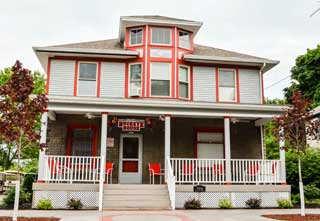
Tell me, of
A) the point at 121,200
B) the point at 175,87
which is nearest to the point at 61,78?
the point at 175,87

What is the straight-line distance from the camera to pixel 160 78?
14.6m

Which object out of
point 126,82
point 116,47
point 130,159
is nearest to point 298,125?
point 130,159

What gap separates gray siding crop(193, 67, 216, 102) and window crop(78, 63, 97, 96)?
4.35 m

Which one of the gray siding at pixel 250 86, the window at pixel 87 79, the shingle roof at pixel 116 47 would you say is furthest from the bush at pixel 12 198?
the gray siding at pixel 250 86

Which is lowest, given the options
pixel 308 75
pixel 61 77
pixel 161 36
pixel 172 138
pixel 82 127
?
pixel 172 138

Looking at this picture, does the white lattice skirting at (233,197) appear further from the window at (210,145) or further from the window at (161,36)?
the window at (161,36)

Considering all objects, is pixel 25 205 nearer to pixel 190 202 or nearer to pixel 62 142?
pixel 62 142

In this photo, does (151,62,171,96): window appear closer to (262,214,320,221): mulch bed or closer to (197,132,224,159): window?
(197,132,224,159): window

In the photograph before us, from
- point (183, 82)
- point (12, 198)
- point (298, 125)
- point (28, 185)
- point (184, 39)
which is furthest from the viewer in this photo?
point (184, 39)

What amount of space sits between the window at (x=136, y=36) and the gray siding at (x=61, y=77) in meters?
2.83

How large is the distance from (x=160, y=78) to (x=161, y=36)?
79.3 inches

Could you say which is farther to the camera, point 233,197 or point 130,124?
point 130,124

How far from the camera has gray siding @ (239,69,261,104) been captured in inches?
597

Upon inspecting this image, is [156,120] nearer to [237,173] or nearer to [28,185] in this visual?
[237,173]
